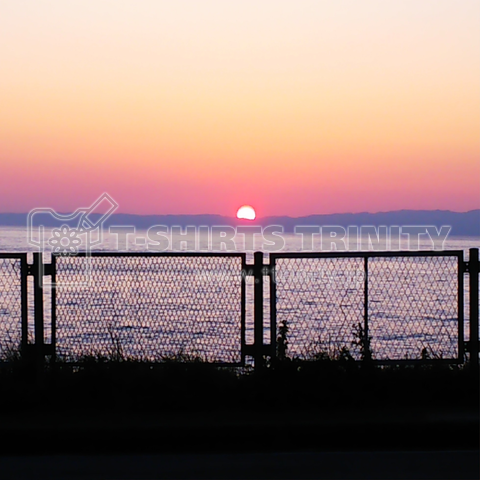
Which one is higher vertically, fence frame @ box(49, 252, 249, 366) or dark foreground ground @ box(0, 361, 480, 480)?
fence frame @ box(49, 252, 249, 366)

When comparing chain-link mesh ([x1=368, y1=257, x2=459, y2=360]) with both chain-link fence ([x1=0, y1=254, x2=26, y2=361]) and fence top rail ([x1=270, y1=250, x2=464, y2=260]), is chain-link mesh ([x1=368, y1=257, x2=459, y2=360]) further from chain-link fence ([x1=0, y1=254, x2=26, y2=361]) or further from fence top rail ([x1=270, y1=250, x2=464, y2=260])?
chain-link fence ([x1=0, y1=254, x2=26, y2=361])

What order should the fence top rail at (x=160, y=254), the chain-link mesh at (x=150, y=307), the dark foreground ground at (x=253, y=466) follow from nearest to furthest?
the dark foreground ground at (x=253, y=466) < the fence top rail at (x=160, y=254) < the chain-link mesh at (x=150, y=307)

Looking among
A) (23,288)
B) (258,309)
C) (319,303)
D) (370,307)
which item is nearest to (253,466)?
(258,309)

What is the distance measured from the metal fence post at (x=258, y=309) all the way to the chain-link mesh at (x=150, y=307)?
20cm

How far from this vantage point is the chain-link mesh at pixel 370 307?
8383 millimetres

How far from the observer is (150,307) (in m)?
8.33

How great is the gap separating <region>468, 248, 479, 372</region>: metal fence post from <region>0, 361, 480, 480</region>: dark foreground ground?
0.43 meters

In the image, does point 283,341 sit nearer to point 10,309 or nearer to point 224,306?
point 224,306

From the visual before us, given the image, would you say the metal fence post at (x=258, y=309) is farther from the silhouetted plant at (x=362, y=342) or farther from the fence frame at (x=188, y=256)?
the silhouetted plant at (x=362, y=342)

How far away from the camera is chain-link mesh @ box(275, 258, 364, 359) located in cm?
837

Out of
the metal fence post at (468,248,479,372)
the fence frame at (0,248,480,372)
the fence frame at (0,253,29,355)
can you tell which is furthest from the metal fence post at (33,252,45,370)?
the metal fence post at (468,248,479,372)

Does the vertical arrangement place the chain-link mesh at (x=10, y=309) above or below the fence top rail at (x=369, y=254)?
below

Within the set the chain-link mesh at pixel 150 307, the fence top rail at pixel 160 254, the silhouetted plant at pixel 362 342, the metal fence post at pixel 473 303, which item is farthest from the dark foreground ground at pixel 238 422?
the fence top rail at pixel 160 254

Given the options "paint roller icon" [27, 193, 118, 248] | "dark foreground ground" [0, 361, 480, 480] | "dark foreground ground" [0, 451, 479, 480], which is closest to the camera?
"dark foreground ground" [0, 451, 479, 480]
